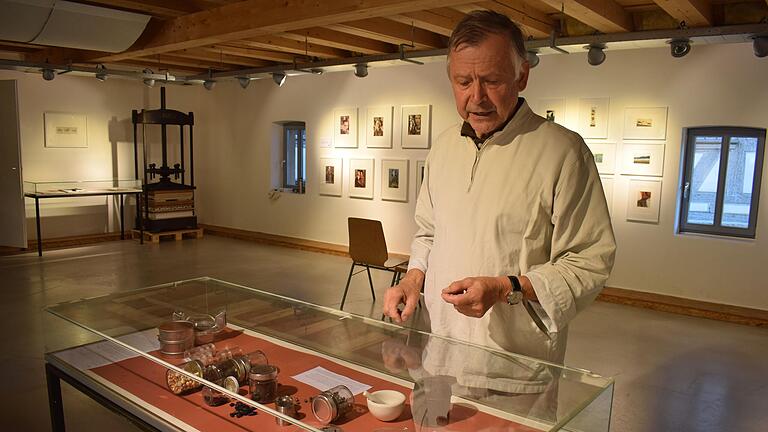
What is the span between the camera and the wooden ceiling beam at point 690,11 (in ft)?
14.7

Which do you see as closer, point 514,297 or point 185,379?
point 514,297

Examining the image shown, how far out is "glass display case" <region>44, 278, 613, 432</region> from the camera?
1.49 metres

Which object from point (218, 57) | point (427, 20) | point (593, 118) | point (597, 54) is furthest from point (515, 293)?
point (218, 57)

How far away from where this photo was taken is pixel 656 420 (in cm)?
365

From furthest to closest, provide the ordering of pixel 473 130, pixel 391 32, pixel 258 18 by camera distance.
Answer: pixel 391 32
pixel 258 18
pixel 473 130

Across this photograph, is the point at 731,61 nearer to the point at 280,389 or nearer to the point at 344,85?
the point at 344,85

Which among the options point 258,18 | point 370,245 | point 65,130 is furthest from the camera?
point 65,130

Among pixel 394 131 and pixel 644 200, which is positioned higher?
pixel 394 131

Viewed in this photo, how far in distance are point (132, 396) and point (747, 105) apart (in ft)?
20.0

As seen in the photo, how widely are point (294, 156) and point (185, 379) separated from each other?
865 cm

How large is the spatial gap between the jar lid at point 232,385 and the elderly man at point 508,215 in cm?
54

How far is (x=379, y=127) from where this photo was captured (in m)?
8.56

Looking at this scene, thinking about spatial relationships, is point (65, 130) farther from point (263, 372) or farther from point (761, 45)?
point (761, 45)

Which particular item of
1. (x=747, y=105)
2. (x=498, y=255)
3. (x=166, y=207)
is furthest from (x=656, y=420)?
(x=166, y=207)
